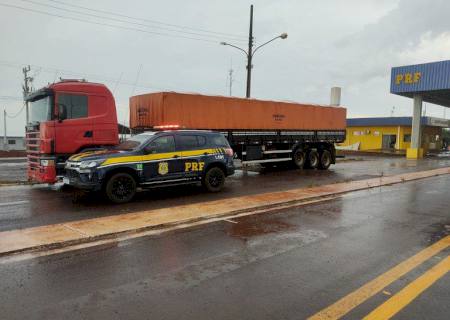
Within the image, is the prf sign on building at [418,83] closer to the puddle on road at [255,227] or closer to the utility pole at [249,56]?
the utility pole at [249,56]

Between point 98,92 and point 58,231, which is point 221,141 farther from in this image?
point 58,231

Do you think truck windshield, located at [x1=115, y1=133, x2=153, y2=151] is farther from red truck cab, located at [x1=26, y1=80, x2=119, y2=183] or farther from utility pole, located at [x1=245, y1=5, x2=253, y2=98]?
utility pole, located at [x1=245, y1=5, x2=253, y2=98]

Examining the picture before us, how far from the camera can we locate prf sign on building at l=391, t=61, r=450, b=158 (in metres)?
29.1

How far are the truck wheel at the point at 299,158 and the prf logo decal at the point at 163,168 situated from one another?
9.99 m

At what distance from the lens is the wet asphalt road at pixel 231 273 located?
398 centimetres

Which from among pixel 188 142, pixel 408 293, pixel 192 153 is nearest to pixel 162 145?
pixel 188 142

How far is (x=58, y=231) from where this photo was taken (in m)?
6.78

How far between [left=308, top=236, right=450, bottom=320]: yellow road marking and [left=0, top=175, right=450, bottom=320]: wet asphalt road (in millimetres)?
79

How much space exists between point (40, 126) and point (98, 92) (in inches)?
75.3

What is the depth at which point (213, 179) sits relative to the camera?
11.6m

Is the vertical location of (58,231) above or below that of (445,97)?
below

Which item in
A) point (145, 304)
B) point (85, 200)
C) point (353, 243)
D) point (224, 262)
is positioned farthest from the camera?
point (85, 200)

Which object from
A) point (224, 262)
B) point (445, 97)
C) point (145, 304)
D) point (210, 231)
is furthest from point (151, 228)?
point (445, 97)

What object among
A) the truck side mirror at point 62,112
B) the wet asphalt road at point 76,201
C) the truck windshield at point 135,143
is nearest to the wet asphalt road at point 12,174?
the wet asphalt road at point 76,201
